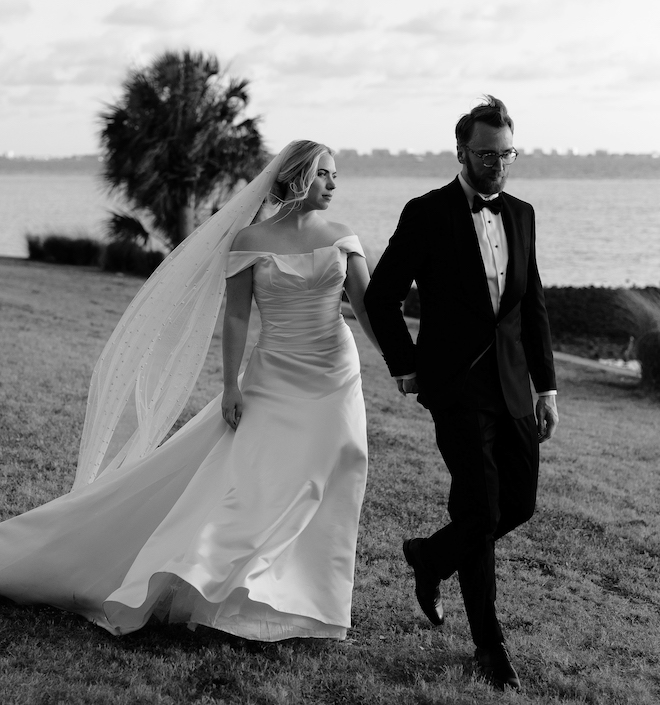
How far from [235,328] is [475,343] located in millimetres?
1113

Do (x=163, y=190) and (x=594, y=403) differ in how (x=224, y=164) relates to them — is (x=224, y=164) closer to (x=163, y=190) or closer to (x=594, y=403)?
(x=163, y=190)

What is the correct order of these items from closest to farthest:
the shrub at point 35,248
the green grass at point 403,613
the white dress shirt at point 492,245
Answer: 1. the green grass at point 403,613
2. the white dress shirt at point 492,245
3. the shrub at point 35,248

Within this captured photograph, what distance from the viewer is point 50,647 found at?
3533 millimetres

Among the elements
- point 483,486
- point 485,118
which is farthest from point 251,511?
point 485,118

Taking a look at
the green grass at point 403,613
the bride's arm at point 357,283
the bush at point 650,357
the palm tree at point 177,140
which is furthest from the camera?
the palm tree at point 177,140

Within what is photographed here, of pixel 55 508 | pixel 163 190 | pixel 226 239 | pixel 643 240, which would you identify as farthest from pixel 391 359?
pixel 643 240

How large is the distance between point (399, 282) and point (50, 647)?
1.96 m

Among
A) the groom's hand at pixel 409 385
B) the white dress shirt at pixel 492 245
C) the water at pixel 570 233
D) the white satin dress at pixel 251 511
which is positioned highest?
the white dress shirt at pixel 492 245

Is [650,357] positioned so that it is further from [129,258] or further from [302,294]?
[129,258]

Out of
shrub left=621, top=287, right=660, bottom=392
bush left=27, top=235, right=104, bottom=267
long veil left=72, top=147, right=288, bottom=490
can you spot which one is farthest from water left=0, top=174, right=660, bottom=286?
long veil left=72, top=147, right=288, bottom=490

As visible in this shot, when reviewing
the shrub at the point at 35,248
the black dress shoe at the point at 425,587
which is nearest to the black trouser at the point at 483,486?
the black dress shoe at the point at 425,587

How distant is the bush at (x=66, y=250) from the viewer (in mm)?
24625

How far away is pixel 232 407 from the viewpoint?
3859 mm

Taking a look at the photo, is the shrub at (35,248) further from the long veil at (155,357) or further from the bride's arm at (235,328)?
the bride's arm at (235,328)
